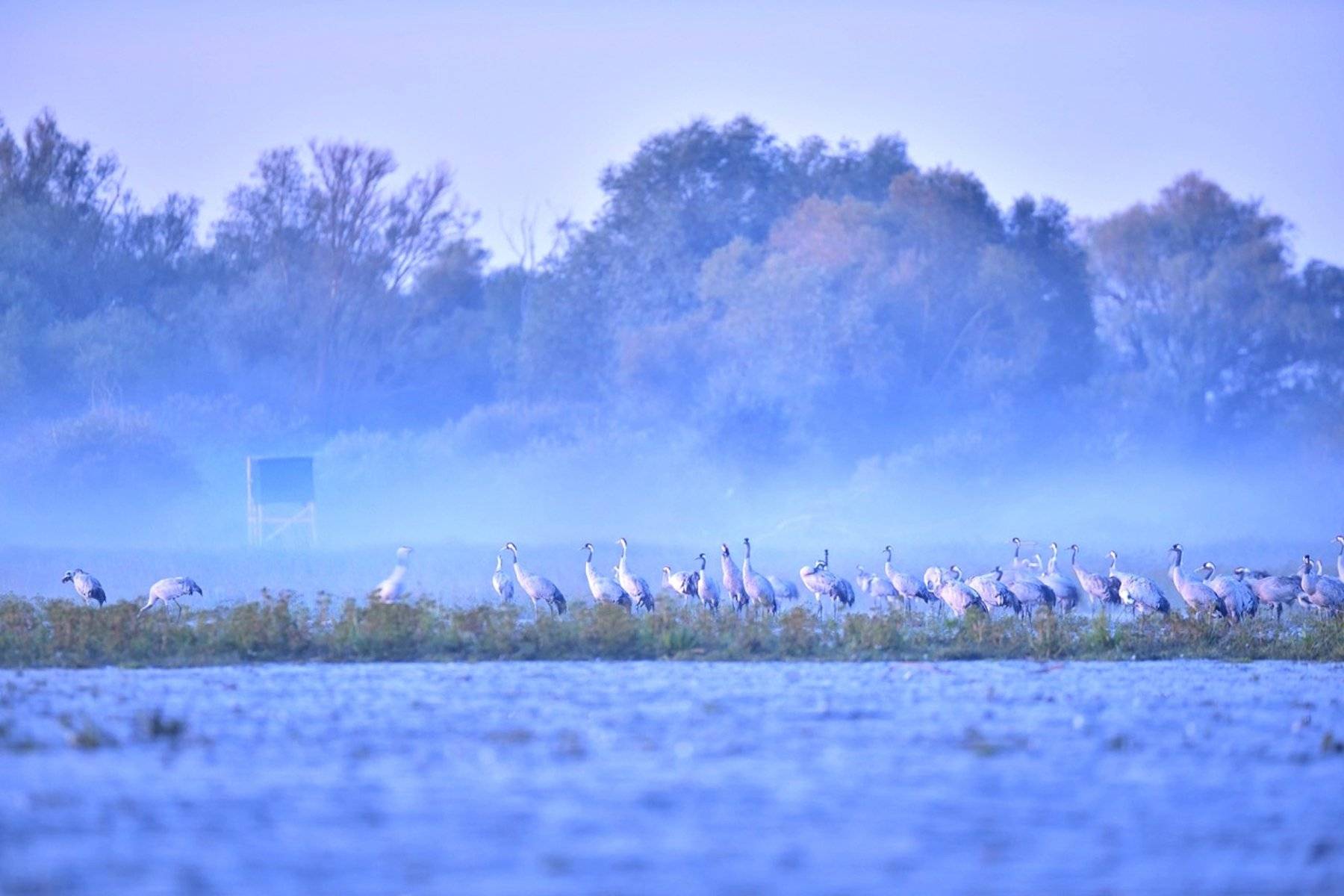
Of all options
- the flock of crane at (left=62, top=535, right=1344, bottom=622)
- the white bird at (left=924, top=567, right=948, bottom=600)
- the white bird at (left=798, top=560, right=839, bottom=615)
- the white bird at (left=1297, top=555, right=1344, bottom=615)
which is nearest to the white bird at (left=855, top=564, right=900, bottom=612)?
the flock of crane at (left=62, top=535, right=1344, bottom=622)

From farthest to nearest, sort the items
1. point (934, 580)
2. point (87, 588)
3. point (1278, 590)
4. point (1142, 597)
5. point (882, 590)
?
1. point (882, 590)
2. point (934, 580)
3. point (1278, 590)
4. point (87, 588)
5. point (1142, 597)

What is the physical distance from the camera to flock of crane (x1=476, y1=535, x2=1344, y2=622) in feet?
77.9

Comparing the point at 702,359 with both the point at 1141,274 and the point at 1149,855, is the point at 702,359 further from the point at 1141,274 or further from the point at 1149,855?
the point at 1149,855

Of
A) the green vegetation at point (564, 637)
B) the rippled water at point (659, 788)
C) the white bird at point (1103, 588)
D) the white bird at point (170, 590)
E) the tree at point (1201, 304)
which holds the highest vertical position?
the tree at point (1201, 304)

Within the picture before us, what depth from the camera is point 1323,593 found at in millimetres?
25094

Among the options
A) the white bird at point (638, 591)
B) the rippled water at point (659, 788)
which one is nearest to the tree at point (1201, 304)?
the white bird at point (638, 591)

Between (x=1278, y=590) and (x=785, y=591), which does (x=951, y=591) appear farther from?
(x=1278, y=590)

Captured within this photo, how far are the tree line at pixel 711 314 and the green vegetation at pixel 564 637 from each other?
33229 millimetres

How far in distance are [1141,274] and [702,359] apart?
614 inches

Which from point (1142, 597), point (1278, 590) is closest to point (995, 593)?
point (1142, 597)

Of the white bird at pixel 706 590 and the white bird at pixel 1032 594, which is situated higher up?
the white bird at pixel 706 590

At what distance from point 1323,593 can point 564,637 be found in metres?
10.8

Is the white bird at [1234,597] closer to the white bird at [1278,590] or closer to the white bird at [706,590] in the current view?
the white bird at [1278,590]

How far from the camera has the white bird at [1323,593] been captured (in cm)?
2503
